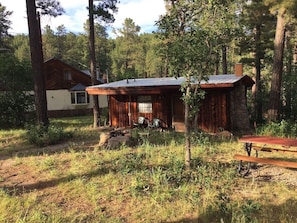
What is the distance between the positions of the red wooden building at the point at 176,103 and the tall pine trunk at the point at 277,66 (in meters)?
1.32

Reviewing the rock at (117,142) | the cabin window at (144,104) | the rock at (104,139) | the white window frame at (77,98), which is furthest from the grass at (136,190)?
the white window frame at (77,98)

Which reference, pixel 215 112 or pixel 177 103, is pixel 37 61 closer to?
pixel 177 103

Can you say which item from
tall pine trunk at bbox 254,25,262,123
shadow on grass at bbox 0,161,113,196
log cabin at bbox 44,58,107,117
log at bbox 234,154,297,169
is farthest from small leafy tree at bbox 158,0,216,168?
log cabin at bbox 44,58,107,117

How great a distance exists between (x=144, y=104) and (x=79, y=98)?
1483cm

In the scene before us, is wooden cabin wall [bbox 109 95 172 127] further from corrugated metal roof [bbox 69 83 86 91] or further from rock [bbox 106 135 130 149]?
corrugated metal roof [bbox 69 83 86 91]

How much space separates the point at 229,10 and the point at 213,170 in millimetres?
3941

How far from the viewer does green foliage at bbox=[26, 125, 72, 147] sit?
1115 centimetres

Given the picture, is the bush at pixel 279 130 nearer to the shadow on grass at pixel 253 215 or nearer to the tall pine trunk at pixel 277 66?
the tall pine trunk at pixel 277 66

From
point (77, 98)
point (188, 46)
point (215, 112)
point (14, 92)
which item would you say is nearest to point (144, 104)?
point (215, 112)

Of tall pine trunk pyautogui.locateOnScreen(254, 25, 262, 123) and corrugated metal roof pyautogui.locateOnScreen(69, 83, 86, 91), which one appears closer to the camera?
tall pine trunk pyautogui.locateOnScreen(254, 25, 262, 123)

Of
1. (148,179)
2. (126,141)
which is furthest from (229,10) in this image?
(126,141)

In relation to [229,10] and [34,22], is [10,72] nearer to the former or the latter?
[34,22]

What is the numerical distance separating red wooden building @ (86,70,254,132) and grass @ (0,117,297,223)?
16.5 ft

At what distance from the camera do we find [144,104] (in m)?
16.0
